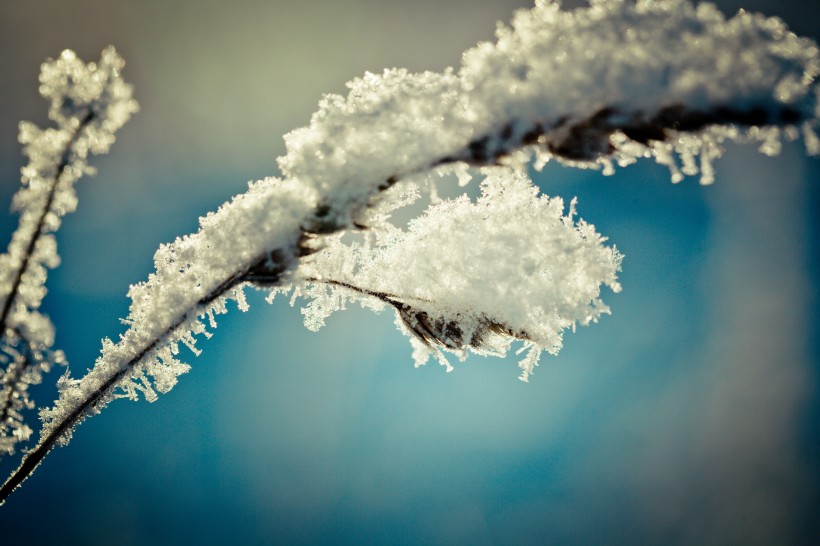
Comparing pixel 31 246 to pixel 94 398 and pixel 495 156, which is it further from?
pixel 495 156

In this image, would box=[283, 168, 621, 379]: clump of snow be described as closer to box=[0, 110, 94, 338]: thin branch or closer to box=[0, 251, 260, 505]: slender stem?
box=[0, 251, 260, 505]: slender stem

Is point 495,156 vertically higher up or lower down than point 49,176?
higher up

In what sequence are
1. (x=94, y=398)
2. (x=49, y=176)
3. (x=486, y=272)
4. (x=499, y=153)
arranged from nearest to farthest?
(x=49, y=176) < (x=499, y=153) < (x=94, y=398) < (x=486, y=272)

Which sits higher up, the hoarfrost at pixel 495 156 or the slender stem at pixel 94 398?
the hoarfrost at pixel 495 156

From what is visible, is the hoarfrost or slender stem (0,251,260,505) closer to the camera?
the hoarfrost

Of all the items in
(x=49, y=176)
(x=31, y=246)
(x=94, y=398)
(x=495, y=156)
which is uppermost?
(x=495, y=156)

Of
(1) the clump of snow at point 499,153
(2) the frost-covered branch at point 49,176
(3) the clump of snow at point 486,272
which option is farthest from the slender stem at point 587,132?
(2) the frost-covered branch at point 49,176

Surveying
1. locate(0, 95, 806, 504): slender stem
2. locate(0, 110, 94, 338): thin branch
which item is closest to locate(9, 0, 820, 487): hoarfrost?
locate(0, 95, 806, 504): slender stem

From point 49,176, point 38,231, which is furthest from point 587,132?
point 38,231

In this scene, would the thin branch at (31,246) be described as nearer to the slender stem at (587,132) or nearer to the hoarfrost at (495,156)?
the hoarfrost at (495,156)
